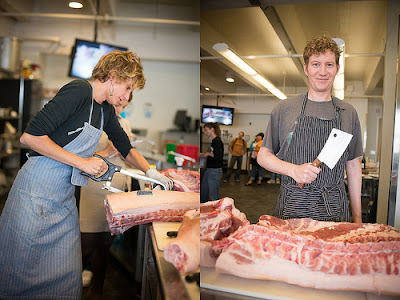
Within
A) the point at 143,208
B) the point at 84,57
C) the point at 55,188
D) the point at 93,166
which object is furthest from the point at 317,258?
the point at 84,57

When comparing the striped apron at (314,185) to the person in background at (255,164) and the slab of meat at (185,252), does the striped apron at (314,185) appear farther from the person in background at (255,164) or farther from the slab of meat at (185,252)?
the slab of meat at (185,252)

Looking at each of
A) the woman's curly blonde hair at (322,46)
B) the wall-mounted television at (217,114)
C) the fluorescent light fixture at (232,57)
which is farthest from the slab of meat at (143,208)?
the woman's curly blonde hair at (322,46)

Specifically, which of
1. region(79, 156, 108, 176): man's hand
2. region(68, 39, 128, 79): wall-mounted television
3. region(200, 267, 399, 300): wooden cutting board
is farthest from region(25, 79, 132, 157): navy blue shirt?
region(68, 39, 128, 79): wall-mounted television

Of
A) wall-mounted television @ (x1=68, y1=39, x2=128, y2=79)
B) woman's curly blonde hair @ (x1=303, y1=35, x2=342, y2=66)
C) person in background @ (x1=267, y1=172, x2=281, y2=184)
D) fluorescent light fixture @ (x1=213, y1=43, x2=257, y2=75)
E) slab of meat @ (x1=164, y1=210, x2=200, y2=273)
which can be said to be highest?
wall-mounted television @ (x1=68, y1=39, x2=128, y2=79)

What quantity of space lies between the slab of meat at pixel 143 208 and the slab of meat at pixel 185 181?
0.70ft

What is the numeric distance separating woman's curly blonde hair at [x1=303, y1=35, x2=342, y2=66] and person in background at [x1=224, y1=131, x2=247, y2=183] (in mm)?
319

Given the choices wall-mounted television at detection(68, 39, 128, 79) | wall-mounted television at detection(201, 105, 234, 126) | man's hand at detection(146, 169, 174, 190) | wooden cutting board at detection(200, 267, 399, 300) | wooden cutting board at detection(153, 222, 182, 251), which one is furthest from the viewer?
wall-mounted television at detection(68, 39, 128, 79)

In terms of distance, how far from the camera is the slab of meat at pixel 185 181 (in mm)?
1759

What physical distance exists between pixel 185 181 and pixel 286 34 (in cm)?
105

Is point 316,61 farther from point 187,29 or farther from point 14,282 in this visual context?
point 187,29

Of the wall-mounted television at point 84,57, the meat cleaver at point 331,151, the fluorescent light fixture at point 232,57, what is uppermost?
the wall-mounted television at point 84,57

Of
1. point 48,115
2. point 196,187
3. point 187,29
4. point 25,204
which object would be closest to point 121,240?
point 196,187

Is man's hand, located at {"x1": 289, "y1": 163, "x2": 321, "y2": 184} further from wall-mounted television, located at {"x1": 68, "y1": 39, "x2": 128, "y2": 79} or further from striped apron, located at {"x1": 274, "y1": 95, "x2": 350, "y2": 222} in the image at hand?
wall-mounted television, located at {"x1": 68, "y1": 39, "x2": 128, "y2": 79}

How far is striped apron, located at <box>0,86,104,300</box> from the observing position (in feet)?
4.52
